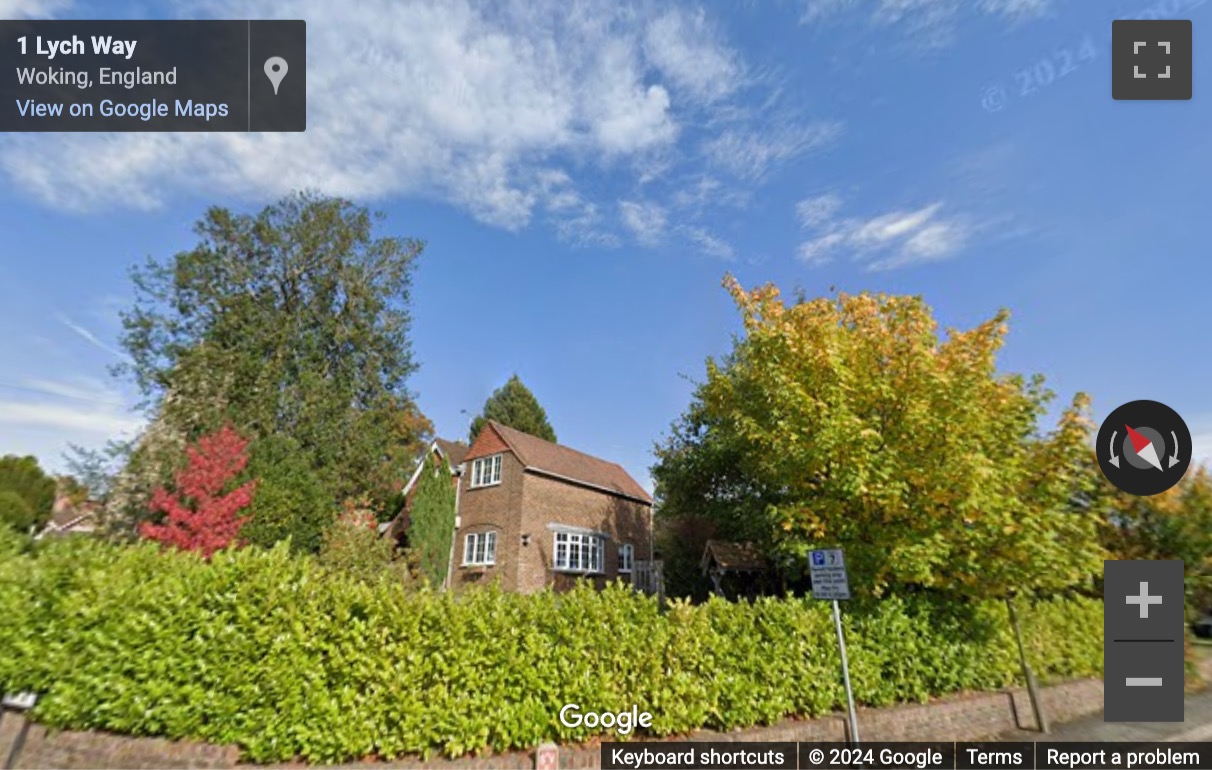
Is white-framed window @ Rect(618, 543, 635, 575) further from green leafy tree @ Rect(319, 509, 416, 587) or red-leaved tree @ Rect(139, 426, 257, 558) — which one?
red-leaved tree @ Rect(139, 426, 257, 558)

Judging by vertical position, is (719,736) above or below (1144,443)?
below

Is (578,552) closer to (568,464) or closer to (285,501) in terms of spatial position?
(568,464)

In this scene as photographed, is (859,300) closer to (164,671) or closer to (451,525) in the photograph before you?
(164,671)

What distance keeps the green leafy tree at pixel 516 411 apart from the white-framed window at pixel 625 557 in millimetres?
22430

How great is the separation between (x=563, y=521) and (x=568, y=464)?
343cm

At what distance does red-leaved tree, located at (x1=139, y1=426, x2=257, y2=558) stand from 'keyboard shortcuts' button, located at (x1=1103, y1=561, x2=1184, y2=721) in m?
20.5

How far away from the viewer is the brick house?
23.8 m

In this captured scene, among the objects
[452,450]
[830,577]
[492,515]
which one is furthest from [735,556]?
[452,450]

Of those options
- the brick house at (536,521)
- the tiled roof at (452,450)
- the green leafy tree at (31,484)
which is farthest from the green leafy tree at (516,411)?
the green leafy tree at (31,484)

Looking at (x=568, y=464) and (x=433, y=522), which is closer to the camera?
(x=433, y=522)


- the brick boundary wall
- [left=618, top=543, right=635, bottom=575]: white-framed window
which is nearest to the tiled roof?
[left=618, top=543, right=635, bottom=575]: white-framed window

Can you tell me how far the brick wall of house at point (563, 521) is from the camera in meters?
23.7

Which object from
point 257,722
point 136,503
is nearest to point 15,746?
point 257,722

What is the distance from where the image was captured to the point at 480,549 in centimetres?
2498
